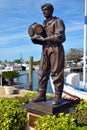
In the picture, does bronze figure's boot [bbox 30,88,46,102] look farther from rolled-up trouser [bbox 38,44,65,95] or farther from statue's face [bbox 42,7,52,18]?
statue's face [bbox 42,7,52,18]

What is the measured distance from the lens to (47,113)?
21.7 feet

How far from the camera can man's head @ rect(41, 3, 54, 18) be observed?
22.6ft

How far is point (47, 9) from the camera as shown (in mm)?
6914

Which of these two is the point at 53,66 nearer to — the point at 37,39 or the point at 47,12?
the point at 37,39

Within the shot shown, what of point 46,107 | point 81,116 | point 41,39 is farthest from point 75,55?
point 81,116

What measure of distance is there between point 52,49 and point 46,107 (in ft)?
5.19

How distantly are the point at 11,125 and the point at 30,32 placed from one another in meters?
2.56

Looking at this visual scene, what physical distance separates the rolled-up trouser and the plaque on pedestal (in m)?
0.37

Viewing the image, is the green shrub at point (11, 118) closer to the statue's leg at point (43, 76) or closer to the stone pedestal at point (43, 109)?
the stone pedestal at point (43, 109)

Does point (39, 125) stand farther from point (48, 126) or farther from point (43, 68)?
point (43, 68)

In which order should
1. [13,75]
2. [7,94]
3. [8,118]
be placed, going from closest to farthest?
[8,118]
[7,94]
[13,75]

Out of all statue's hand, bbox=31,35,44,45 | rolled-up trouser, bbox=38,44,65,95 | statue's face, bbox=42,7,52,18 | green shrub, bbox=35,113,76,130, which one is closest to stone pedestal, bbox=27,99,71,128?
rolled-up trouser, bbox=38,44,65,95

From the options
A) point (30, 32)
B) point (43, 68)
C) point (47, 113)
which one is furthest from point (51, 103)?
point (30, 32)

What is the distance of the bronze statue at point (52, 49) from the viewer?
6674mm
